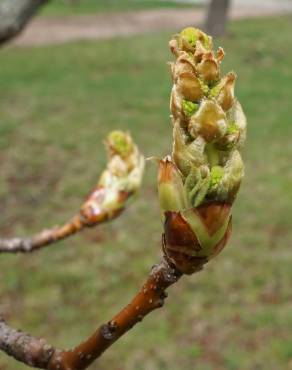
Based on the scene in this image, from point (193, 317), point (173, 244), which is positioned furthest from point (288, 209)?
point (173, 244)

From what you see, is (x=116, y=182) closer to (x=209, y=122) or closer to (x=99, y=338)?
(x=99, y=338)

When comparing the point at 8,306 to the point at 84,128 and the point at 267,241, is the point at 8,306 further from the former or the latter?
the point at 84,128

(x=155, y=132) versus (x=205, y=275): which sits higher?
(x=155, y=132)

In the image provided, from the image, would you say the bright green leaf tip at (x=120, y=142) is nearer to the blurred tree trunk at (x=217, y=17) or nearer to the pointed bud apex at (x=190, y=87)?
the pointed bud apex at (x=190, y=87)

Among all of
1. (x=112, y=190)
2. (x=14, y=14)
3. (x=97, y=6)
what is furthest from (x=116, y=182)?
(x=97, y=6)

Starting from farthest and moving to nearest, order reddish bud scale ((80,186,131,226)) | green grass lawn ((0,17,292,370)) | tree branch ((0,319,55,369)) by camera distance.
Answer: green grass lawn ((0,17,292,370)) < reddish bud scale ((80,186,131,226)) < tree branch ((0,319,55,369))

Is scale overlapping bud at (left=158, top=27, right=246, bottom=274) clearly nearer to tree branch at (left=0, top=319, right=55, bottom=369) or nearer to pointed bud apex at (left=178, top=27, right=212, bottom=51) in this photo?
pointed bud apex at (left=178, top=27, right=212, bottom=51)

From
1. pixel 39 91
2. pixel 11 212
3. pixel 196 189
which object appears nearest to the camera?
pixel 196 189

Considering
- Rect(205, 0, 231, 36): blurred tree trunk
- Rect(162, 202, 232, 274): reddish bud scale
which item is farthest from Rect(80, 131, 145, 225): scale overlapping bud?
Rect(205, 0, 231, 36): blurred tree trunk
